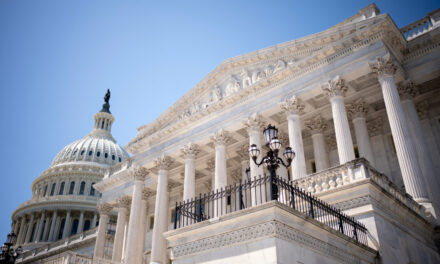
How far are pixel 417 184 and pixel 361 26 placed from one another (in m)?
10.4

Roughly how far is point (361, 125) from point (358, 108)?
1.44m

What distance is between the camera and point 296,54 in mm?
27844

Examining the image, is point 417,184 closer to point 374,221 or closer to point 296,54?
point 374,221

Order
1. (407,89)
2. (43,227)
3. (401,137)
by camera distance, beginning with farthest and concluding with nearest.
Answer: (43,227)
(407,89)
(401,137)

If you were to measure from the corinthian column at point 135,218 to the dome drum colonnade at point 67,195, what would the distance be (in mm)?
59978

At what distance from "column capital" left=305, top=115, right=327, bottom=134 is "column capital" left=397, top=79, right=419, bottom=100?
→ 6.31m

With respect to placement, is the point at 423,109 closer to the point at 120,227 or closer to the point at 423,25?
the point at 423,25

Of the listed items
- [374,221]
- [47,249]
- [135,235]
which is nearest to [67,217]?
[47,249]

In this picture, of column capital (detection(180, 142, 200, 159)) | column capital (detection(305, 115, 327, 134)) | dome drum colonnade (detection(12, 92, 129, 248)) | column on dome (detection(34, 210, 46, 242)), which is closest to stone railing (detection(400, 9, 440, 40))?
column capital (detection(305, 115, 327, 134))

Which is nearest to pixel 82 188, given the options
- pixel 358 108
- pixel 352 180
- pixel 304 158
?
pixel 304 158

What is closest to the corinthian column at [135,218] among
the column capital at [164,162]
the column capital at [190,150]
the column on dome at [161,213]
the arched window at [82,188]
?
the column on dome at [161,213]

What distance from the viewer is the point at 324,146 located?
2948 cm

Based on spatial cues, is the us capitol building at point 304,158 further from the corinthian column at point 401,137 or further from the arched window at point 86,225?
the arched window at point 86,225

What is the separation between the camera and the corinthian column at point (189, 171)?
29844 mm
